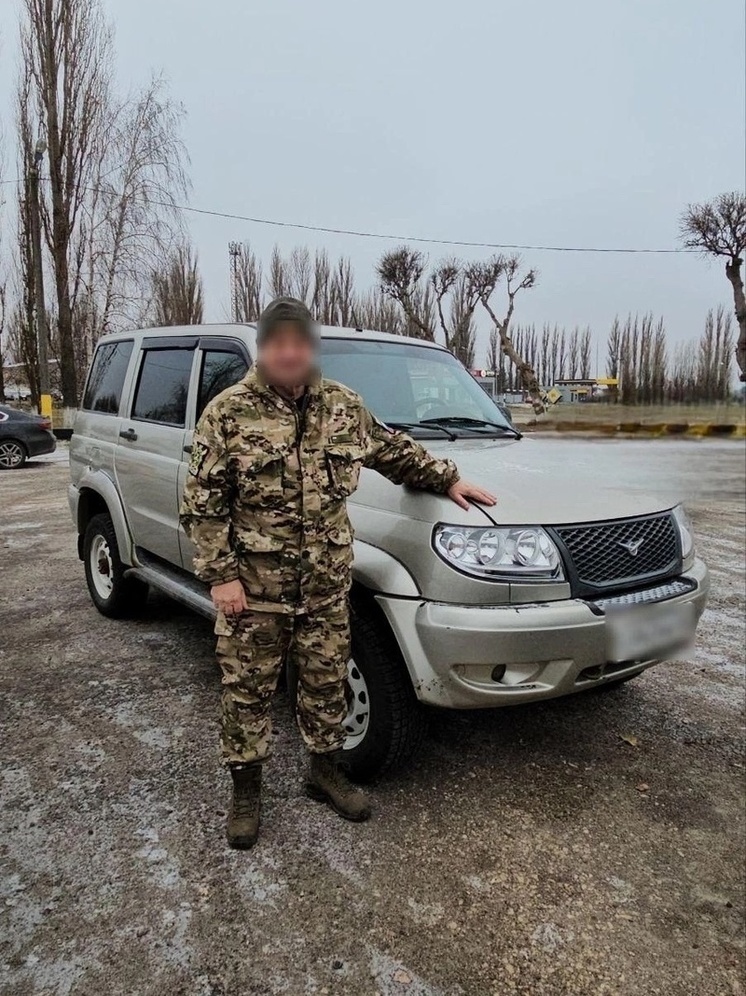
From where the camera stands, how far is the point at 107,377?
185 inches

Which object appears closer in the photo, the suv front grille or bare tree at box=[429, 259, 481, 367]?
the suv front grille

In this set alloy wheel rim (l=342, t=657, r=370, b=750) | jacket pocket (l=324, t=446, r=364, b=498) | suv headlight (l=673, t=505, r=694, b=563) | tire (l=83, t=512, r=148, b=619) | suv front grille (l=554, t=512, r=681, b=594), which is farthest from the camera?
tire (l=83, t=512, r=148, b=619)

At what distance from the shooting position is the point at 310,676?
2471 mm

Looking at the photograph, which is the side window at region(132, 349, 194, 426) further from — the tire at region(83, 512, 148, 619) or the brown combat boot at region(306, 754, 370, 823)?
the brown combat boot at region(306, 754, 370, 823)

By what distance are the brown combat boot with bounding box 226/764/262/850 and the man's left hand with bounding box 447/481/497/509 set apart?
1183 millimetres

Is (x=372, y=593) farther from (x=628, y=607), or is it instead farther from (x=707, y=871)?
(x=707, y=871)

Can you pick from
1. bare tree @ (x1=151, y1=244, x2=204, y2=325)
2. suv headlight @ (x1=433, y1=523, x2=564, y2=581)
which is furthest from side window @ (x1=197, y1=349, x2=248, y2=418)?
bare tree @ (x1=151, y1=244, x2=204, y2=325)

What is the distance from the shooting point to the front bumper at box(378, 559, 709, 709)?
237 cm

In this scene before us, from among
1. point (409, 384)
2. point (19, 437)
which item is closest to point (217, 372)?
point (409, 384)

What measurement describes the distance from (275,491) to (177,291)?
85.4 ft

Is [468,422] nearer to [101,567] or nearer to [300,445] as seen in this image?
[300,445]

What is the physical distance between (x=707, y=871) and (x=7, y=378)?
51073 mm

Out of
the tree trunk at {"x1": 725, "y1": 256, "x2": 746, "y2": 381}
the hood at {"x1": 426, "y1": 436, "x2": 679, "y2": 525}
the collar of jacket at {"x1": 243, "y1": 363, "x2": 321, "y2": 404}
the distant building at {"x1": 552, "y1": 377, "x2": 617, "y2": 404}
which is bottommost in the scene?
the hood at {"x1": 426, "y1": 436, "x2": 679, "y2": 525}

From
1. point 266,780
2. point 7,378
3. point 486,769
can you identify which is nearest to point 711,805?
point 486,769
